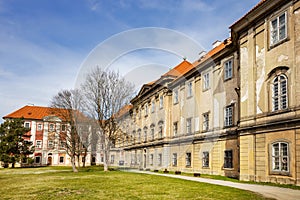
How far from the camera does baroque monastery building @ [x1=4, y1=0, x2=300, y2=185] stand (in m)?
16.8

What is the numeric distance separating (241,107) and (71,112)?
2172 cm

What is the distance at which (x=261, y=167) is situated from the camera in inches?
715

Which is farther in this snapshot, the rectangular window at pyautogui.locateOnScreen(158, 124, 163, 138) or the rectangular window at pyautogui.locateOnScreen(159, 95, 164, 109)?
the rectangular window at pyautogui.locateOnScreen(159, 95, 164, 109)

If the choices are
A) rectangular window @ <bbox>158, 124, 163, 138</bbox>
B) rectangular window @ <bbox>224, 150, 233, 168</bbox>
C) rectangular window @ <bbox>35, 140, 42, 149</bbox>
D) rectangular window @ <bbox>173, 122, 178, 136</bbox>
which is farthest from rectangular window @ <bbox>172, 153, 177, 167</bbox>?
rectangular window @ <bbox>35, 140, 42, 149</bbox>

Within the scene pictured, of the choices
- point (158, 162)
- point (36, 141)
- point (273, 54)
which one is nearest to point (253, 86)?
point (273, 54)

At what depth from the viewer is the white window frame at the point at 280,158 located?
54.3ft

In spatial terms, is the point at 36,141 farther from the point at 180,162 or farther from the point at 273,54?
the point at 273,54

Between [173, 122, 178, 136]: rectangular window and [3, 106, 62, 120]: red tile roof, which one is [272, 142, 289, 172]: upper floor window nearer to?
[173, 122, 178, 136]: rectangular window

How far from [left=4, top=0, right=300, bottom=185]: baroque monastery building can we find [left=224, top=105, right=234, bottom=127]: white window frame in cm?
8

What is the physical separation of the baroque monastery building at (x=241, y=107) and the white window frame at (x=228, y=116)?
80mm

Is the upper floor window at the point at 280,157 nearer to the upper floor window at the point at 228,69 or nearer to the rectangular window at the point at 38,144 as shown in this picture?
the upper floor window at the point at 228,69

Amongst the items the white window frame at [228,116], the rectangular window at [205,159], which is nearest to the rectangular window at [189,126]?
the rectangular window at [205,159]

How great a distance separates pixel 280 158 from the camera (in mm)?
16984

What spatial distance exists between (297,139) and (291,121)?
3.28 ft
